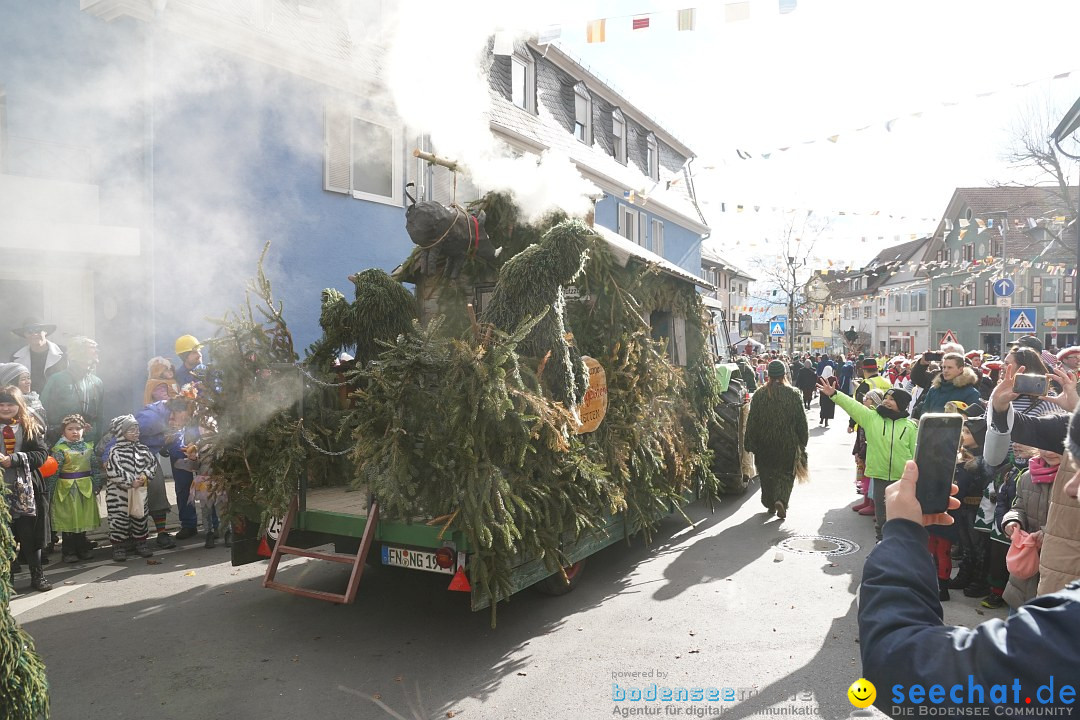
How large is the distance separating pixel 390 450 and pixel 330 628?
5.11ft

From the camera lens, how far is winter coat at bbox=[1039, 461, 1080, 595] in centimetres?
271

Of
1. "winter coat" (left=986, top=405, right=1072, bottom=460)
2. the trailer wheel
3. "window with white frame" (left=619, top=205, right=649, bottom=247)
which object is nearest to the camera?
"winter coat" (left=986, top=405, right=1072, bottom=460)

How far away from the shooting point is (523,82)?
16969 millimetres

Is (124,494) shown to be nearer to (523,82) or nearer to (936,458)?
(936,458)

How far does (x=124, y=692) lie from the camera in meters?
3.97

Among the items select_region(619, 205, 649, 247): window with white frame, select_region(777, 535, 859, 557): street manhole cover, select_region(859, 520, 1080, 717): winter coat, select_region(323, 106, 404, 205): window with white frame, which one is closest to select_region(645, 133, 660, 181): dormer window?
select_region(619, 205, 649, 247): window with white frame

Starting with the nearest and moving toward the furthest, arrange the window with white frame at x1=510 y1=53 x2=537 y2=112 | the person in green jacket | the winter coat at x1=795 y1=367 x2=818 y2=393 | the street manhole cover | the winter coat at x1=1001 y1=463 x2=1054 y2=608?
the winter coat at x1=1001 y1=463 x2=1054 y2=608, the person in green jacket, the street manhole cover, the window with white frame at x1=510 y1=53 x2=537 y2=112, the winter coat at x1=795 y1=367 x2=818 y2=393

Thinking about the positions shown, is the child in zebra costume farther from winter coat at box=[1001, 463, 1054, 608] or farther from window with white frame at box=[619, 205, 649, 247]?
window with white frame at box=[619, 205, 649, 247]

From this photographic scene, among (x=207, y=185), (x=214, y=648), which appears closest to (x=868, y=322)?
(x=207, y=185)

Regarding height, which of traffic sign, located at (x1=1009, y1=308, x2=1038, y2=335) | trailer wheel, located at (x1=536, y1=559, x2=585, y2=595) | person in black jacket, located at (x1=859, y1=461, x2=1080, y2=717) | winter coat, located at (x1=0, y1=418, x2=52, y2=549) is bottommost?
trailer wheel, located at (x1=536, y1=559, x2=585, y2=595)

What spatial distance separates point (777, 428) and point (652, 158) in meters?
18.1

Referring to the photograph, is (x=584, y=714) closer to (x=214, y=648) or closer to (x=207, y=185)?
(x=214, y=648)

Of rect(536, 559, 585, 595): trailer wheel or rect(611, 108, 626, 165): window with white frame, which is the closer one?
rect(536, 559, 585, 595): trailer wheel

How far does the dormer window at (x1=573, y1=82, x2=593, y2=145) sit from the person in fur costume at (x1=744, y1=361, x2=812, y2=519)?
12.7 m
